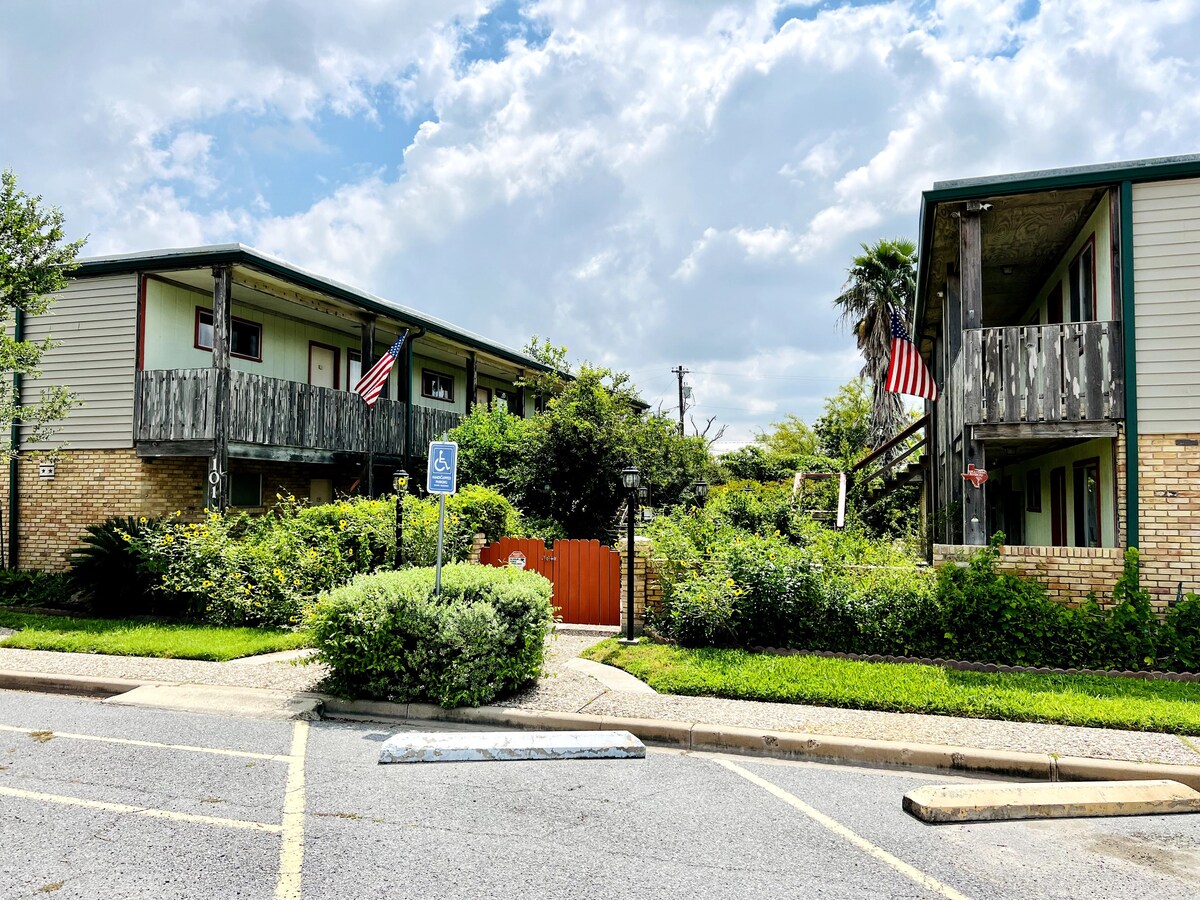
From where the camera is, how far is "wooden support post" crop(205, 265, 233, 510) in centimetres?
1361

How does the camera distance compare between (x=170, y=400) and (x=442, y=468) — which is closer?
(x=442, y=468)

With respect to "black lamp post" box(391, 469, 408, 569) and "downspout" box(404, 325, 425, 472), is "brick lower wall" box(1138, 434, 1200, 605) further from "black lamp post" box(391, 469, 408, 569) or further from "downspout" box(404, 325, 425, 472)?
Result: "downspout" box(404, 325, 425, 472)

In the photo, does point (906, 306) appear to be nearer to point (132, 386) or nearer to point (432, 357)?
point (432, 357)

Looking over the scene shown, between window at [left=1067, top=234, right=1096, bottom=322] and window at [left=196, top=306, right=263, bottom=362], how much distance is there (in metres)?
15.7

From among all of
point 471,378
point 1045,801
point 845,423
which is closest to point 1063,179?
point 1045,801

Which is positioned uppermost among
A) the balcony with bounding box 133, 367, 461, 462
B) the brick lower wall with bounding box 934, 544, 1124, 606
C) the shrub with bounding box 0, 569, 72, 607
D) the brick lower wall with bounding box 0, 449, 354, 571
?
the balcony with bounding box 133, 367, 461, 462

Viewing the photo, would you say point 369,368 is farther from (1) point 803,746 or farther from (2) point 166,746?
(1) point 803,746

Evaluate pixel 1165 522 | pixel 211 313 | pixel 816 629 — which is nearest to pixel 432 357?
pixel 211 313

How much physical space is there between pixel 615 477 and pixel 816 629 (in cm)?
933

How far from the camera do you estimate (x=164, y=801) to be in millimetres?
5012

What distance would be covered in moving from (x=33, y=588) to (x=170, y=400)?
3.95m

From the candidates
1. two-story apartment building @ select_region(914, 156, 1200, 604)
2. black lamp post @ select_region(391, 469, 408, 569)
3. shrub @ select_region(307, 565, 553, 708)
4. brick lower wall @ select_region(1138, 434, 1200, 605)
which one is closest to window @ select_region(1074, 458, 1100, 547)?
two-story apartment building @ select_region(914, 156, 1200, 604)

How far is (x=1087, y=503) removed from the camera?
12.9m

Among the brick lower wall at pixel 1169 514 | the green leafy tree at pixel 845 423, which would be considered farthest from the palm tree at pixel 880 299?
the brick lower wall at pixel 1169 514
